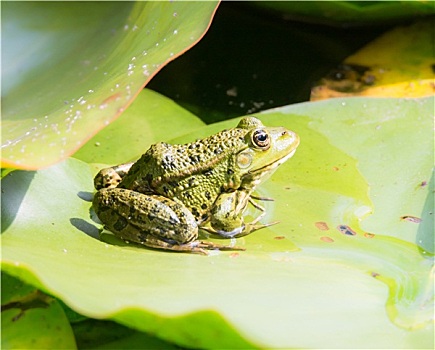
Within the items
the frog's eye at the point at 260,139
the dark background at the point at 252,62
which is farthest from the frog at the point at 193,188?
the dark background at the point at 252,62

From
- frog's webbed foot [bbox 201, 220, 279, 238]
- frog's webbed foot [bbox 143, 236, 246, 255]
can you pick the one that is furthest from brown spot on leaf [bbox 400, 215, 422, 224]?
frog's webbed foot [bbox 143, 236, 246, 255]

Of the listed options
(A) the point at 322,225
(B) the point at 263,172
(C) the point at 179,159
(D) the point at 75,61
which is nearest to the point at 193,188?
(C) the point at 179,159

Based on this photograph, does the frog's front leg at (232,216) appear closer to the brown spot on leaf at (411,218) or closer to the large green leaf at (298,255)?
the large green leaf at (298,255)

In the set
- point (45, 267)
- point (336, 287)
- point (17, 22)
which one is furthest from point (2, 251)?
point (17, 22)

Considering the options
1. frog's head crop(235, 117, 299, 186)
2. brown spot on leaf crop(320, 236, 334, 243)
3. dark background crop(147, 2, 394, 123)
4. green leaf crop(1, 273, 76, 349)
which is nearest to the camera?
green leaf crop(1, 273, 76, 349)

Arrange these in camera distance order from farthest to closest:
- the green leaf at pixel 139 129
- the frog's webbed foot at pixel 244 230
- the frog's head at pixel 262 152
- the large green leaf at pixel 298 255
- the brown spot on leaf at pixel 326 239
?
the green leaf at pixel 139 129
the frog's head at pixel 262 152
the frog's webbed foot at pixel 244 230
the brown spot on leaf at pixel 326 239
the large green leaf at pixel 298 255

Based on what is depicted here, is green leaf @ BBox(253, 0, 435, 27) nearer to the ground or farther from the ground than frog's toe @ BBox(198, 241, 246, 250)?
farther from the ground

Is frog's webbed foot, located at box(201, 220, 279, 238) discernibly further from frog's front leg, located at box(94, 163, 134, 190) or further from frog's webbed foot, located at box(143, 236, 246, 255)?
frog's front leg, located at box(94, 163, 134, 190)
